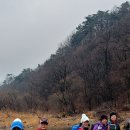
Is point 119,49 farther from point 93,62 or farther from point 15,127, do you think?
point 15,127

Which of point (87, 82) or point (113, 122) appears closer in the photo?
point (113, 122)

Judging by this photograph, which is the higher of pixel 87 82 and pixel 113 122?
pixel 87 82

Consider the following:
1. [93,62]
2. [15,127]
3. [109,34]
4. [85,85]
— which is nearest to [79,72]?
[93,62]

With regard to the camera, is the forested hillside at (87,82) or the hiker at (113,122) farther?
the forested hillside at (87,82)

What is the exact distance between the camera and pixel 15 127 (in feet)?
15.3

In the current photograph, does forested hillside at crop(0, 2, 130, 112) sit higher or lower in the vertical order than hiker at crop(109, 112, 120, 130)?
higher

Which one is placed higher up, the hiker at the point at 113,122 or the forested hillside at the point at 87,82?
the forested hillside at the point at 87,82

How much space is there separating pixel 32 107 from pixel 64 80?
7.41m

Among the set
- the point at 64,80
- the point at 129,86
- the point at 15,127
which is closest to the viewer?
the point at 15,127

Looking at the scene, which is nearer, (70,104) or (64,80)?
(70,104)

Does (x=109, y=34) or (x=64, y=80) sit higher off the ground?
(x=109, y=34)

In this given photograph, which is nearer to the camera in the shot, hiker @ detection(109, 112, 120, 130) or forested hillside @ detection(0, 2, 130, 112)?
hiker @ detection(109, 112, 120, 130)

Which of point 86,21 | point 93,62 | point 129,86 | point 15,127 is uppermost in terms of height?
point 86,21

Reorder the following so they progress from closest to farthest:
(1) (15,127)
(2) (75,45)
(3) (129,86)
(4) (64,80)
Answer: (1) (15,127) → (3) (129,86) → (4) (64,80) → (2) (75,45)
